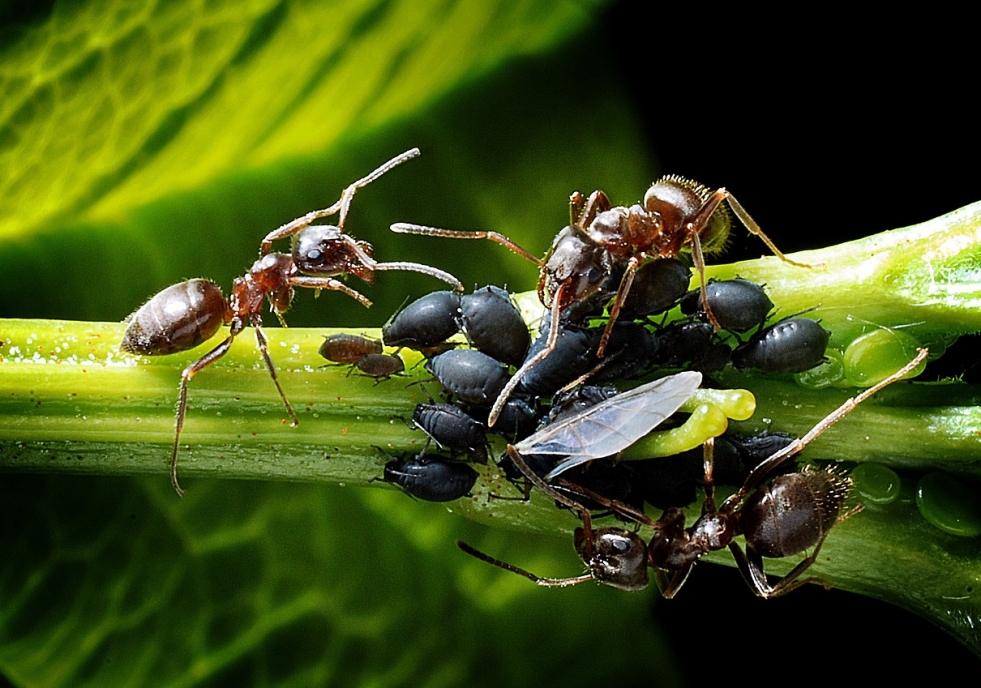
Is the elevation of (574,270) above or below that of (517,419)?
above

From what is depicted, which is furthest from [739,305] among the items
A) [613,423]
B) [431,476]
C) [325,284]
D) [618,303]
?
[325,284]

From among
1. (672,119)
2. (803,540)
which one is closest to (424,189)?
(672,119)

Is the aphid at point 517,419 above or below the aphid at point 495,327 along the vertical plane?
below

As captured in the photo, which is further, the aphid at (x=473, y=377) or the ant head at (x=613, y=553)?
the ant head at (x=613, y=553)

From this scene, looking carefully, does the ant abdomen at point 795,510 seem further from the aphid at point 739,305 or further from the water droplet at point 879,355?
the aphid at point 739,305

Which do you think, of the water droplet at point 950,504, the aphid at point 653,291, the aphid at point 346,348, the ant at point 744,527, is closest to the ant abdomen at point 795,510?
the ant at point 744,527

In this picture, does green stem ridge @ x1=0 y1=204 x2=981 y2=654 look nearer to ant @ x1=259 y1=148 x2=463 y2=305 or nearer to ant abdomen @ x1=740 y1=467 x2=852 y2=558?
ant abdomen @ x1=740 y1=467 x2=852 y2=558

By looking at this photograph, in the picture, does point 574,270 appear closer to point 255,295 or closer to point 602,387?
point 602,387
